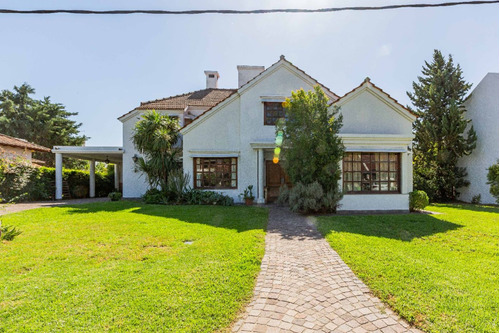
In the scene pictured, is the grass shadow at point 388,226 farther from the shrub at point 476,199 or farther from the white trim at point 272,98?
the shrub at point 476,199

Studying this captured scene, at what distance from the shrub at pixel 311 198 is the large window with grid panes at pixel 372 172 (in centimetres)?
188

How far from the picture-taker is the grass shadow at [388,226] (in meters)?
6.91

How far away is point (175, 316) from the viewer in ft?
9.55

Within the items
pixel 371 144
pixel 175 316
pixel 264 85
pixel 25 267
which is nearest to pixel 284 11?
pixel 175 316

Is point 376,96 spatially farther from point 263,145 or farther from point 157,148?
point 157,148

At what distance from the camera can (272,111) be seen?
46.1ft

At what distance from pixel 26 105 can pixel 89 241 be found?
41.0 m

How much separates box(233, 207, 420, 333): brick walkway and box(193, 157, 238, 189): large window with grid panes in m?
8.76

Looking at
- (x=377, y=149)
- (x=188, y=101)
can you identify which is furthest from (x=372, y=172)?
(x=188, y=101)

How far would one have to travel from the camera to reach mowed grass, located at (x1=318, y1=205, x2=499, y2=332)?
3042 mm

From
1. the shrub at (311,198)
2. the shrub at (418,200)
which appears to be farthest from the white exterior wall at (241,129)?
the shrub at (418,200)

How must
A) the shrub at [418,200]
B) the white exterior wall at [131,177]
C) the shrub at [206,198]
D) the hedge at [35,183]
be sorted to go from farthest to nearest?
the white exterior wall at [131,177]
the hedge at [35,183]
the shrub at [206,198]
the shrub at [418,200]

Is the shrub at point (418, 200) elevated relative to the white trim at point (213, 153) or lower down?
lower down

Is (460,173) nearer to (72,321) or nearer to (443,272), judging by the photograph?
(443,272)
